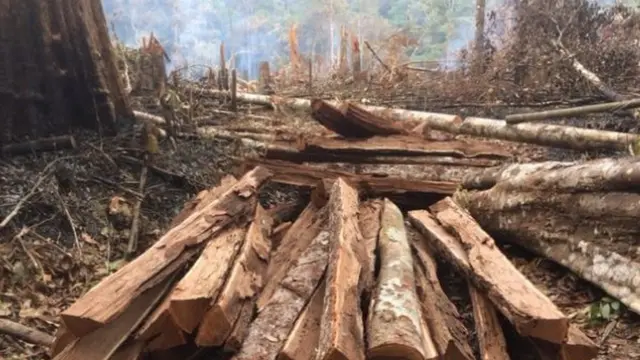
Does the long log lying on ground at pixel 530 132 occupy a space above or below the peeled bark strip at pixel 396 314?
above

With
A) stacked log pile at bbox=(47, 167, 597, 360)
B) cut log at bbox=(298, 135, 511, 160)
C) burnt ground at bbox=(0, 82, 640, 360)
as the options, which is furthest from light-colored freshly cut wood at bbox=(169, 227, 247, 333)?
cut log at bbox=(298, 135, 511, 160)

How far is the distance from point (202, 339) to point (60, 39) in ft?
12.9

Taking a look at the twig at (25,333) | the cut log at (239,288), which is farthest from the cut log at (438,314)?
the twig at (25,333)

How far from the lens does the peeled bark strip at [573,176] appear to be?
284 cm

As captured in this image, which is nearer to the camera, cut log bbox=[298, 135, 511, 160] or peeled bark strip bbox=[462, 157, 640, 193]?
peeled bark strip bbox=[462, 157, 640, 193]

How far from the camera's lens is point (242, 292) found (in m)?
2.46

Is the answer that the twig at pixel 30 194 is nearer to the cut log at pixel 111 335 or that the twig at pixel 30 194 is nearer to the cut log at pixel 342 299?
the cut log at pixel 111 335

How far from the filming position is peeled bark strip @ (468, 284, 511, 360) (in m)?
2.17

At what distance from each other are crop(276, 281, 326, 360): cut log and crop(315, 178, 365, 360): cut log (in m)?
0.08

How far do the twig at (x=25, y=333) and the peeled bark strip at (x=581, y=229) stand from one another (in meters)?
2.63

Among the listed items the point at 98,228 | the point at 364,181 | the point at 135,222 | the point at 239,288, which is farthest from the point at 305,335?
the point at 98,228

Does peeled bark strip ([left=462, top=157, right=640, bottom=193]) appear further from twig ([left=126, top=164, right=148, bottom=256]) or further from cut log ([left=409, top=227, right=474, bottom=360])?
twig ([left=126, top=164, right=148, bottom=256])

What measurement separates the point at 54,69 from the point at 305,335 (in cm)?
406

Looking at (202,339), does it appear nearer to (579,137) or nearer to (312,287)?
(312,287)
